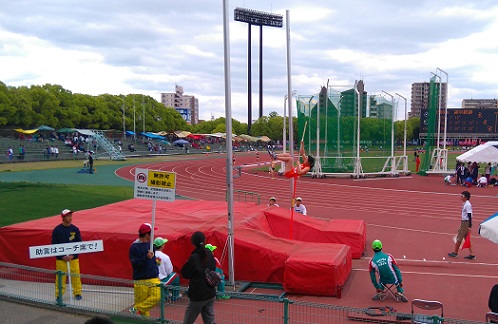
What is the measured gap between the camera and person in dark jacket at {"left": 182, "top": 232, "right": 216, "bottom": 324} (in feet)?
18.4

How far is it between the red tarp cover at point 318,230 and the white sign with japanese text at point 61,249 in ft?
19.2

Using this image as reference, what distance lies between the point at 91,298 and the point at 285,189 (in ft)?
69.3

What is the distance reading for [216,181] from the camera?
33.4 metres

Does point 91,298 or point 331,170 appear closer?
point 91,298

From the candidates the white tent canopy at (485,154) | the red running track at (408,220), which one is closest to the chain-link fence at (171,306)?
the red running track at (408,220)

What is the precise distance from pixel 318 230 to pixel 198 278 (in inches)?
284

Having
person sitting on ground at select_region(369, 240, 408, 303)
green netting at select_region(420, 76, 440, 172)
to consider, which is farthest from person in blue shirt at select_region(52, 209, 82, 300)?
green netting at select_region(420, 76, 440, 172)

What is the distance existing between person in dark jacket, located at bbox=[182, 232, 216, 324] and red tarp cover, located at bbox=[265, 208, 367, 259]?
23.0ft

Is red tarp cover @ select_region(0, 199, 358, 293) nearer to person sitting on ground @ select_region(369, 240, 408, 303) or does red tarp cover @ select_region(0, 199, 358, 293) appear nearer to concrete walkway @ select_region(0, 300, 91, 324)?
person sitting on ground @ select_region(369, 240, 408, 303)

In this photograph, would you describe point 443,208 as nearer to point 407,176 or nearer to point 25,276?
point 407,176

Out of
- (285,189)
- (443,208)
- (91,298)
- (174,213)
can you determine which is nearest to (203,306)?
(91,298)

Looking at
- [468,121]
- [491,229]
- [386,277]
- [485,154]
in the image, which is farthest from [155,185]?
[468,121]

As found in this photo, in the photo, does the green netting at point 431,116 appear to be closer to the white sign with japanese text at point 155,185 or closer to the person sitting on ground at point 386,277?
the person sitting on ground at point 386,277

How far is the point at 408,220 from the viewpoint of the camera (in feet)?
59.9
